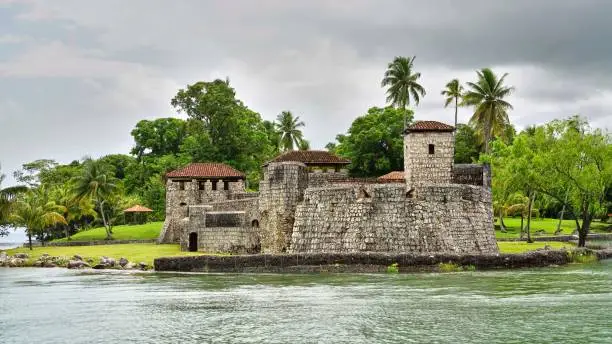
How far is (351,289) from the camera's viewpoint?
26.0 m

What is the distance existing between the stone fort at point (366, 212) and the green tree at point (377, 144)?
971 inches

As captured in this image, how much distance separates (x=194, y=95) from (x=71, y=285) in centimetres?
4026

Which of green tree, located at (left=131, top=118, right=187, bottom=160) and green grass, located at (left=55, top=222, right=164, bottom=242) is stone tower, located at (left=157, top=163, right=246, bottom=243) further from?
green tree, located at (left=131, top=118, right=187, bottom=160)

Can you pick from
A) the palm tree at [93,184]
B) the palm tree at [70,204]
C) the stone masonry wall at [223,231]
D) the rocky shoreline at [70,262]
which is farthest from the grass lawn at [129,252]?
the palm tree at [70,204]

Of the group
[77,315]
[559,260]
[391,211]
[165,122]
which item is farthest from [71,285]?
[165,122]

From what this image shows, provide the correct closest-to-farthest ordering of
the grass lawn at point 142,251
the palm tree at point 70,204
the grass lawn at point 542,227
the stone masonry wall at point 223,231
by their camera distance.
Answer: the grass lawn at point 142,251 < the stone masonry wall at point 223,231 < the grass lawn at point 542,227 < the palm tree at point 70,204

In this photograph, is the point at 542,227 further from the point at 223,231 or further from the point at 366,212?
the point at 366,212

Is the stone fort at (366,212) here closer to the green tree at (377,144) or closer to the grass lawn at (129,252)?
the grass lawn at (129,252)

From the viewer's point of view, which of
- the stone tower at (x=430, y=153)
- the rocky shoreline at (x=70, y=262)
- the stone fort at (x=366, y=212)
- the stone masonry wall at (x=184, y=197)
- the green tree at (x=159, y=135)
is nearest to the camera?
the stone fort at (x=366, y=212)

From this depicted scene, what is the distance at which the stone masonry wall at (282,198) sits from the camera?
130 feet

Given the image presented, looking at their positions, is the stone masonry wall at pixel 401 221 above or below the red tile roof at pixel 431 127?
below

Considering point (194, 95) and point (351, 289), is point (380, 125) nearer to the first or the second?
point (194, 95)

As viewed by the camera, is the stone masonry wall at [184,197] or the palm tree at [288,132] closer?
the stone masonry wall at [184,197]

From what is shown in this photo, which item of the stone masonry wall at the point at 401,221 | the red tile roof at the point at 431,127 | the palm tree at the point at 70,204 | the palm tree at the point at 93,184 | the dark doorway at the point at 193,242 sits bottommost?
the dark doorway at the point at 193,242
